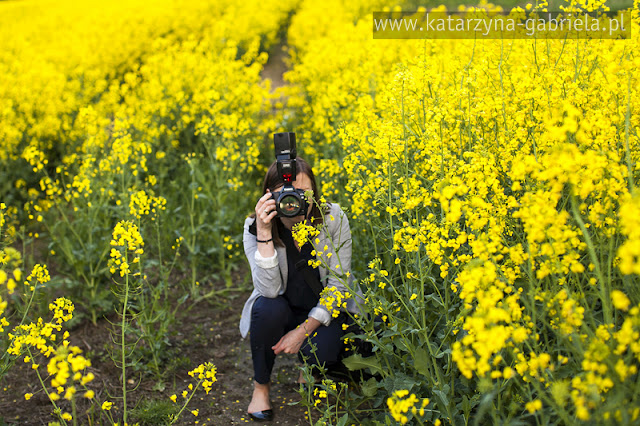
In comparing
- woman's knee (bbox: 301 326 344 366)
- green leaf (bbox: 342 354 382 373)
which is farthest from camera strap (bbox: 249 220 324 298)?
green leaf (bbox: 342 354 382 373)

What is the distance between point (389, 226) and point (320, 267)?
0.48 metres

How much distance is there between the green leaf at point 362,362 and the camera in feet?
9.22

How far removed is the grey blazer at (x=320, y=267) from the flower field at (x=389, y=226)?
17cm

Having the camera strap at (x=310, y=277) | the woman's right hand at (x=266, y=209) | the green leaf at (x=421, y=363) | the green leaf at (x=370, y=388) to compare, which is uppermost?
the woman's right hand at (x=266, y=209)

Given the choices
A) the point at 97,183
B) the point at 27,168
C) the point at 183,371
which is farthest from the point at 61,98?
the point at 183,371

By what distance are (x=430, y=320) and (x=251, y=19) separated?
33.3 feet

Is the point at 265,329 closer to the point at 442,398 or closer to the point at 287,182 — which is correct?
the point at 287,182

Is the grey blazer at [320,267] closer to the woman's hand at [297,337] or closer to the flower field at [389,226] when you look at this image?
the woman's hand at [297,337]

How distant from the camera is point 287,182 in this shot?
9.80ft

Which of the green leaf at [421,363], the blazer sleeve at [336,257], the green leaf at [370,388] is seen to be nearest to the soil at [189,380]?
the green leaf at [370,388]

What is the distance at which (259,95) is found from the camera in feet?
20.6

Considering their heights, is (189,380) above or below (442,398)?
below

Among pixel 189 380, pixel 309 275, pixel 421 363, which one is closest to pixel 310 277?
pixel 309 275

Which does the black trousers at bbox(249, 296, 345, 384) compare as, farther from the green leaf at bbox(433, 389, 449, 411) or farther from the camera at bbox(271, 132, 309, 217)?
the green leaf at bbox(433, 389, 449, 411)
